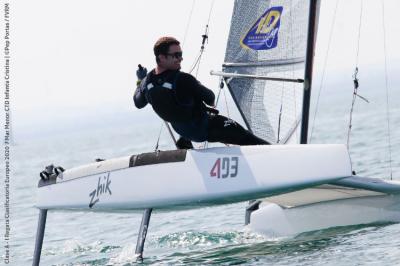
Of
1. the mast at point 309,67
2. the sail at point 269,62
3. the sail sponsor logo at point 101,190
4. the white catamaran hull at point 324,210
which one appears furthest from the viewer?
the sail at point 269,62

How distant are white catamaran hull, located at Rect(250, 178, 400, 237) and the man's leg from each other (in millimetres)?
699

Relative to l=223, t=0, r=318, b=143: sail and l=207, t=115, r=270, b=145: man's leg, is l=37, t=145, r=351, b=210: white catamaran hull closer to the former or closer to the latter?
l=207, t=115, r=270, b=145: man's leg

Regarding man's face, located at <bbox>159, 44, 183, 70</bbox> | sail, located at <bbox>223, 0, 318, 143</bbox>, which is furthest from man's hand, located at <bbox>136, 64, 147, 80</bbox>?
sail, located at <bbox>223, 0, 318, 143</bbox>

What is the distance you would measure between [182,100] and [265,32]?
1918 millimetres

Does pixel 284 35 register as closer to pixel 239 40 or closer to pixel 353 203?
pixel 239 40

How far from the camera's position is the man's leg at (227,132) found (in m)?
7.83

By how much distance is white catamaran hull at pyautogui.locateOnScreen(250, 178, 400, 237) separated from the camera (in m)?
8.02

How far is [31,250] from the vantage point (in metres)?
10.4

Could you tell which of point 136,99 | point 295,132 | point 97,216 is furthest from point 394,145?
point 136,99

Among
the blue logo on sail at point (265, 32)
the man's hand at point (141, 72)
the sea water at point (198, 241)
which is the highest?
the blue logo on sail at point (265, 32)

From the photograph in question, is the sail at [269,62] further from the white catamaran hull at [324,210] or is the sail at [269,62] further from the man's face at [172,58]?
the man's face at [172,58]

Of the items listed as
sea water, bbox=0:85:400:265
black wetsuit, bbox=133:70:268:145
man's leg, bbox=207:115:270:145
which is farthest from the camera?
man's leg, bbox=207:115:270:145

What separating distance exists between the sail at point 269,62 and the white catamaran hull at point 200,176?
1.56 m

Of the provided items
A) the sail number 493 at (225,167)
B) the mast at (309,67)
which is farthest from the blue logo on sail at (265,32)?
the sail number 493 at (225,167)
